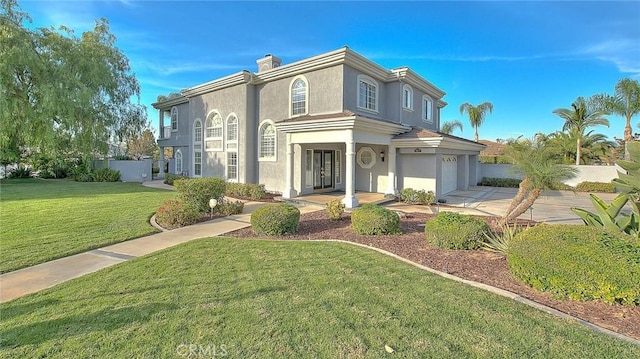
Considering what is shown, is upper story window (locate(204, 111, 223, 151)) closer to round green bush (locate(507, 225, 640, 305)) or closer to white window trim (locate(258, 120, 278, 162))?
white window trim (locate(258, 120, 278, 162))

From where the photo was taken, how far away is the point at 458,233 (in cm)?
689

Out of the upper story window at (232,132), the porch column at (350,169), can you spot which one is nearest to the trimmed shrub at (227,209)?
the porch column at (350,169)

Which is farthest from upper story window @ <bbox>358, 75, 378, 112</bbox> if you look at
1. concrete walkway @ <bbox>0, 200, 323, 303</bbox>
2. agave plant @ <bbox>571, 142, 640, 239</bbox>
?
agave plant @ <bbox>571, 142, 640, 239</bbox>

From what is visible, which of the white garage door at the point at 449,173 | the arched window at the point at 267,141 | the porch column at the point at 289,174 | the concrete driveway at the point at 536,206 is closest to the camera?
the concrete driveway at the point at 536,206

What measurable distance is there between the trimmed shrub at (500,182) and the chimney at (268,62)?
18.3m

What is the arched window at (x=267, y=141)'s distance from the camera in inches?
687

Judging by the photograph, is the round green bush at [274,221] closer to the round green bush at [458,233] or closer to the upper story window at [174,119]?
the round green bush at [458,233]

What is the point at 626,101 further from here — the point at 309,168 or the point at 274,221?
the point at 274,221

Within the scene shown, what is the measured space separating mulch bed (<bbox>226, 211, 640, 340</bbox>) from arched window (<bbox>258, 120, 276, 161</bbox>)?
718 cm

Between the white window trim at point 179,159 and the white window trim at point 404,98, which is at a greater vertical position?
the white window trim at point 404,98

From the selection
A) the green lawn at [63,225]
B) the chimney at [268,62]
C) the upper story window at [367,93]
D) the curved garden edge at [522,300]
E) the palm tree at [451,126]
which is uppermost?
the chimney at [268,62]

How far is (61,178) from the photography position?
86.9 feet

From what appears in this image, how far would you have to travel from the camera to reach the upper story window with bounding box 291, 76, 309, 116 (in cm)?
1583

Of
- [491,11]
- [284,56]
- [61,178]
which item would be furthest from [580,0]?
[61,178]
